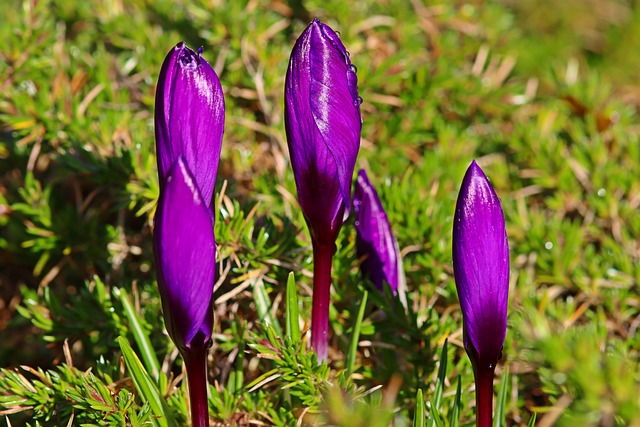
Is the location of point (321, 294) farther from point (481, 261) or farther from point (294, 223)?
point (294, 223)

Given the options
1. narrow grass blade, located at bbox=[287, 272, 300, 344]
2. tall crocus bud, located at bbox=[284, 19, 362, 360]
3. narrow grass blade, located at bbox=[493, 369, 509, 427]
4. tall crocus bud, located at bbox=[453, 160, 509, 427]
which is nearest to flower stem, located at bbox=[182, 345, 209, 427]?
narrow grass blade, located at bbox=[287, 272, 300, 344]

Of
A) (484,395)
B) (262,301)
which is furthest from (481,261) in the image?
(262,301)

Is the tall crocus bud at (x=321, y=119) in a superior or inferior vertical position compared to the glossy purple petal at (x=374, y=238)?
superior

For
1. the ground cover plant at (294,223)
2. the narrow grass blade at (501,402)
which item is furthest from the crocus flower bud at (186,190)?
the narrow grass blade at (501,402)

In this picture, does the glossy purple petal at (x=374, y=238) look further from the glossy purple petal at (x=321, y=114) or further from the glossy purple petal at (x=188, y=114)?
the glossy purple petal at (x=188, y=114)

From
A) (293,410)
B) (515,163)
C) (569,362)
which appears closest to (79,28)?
(515,163)

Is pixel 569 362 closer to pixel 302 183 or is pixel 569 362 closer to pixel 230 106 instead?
pixel 302 183

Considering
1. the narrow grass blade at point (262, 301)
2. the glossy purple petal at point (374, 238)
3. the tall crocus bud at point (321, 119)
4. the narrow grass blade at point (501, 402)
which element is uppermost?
the tall crocus bud at point (321, 119)
